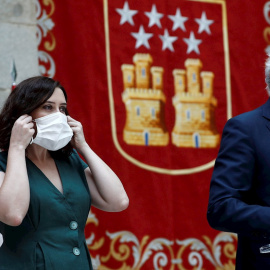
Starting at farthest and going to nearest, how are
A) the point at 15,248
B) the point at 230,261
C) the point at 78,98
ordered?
the point at 230,261 → the point at 78,98 → the point at 15,248

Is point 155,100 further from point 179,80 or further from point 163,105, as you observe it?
point 179,80

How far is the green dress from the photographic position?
2676mm

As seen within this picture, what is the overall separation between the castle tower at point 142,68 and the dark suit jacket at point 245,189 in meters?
2.26

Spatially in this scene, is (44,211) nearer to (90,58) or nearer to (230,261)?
(90,58)

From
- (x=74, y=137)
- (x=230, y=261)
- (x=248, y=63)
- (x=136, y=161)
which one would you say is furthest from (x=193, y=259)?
(x=74, y=137)

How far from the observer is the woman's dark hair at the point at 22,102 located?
114 inches

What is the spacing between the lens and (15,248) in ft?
8.84

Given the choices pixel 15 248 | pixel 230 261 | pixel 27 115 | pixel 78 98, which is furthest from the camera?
pixel 230 261

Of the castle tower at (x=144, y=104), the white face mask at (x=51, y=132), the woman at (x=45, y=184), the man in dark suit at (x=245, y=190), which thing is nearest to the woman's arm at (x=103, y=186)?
the woman at (x=45, y=184)

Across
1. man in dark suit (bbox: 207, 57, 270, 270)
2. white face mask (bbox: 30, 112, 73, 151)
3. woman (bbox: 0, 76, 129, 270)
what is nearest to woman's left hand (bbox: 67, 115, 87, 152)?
woman (bbox: 0, 76, 129, 270)

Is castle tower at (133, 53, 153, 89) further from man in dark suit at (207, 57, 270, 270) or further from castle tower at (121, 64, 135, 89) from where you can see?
man in dark suit at (207, 57, 270, 270)

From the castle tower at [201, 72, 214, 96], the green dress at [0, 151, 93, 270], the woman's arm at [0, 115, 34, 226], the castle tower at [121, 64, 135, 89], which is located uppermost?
the castle tower at [121, 64, 135, 89]

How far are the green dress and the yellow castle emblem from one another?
180cm

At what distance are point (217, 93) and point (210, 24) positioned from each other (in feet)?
1.72
